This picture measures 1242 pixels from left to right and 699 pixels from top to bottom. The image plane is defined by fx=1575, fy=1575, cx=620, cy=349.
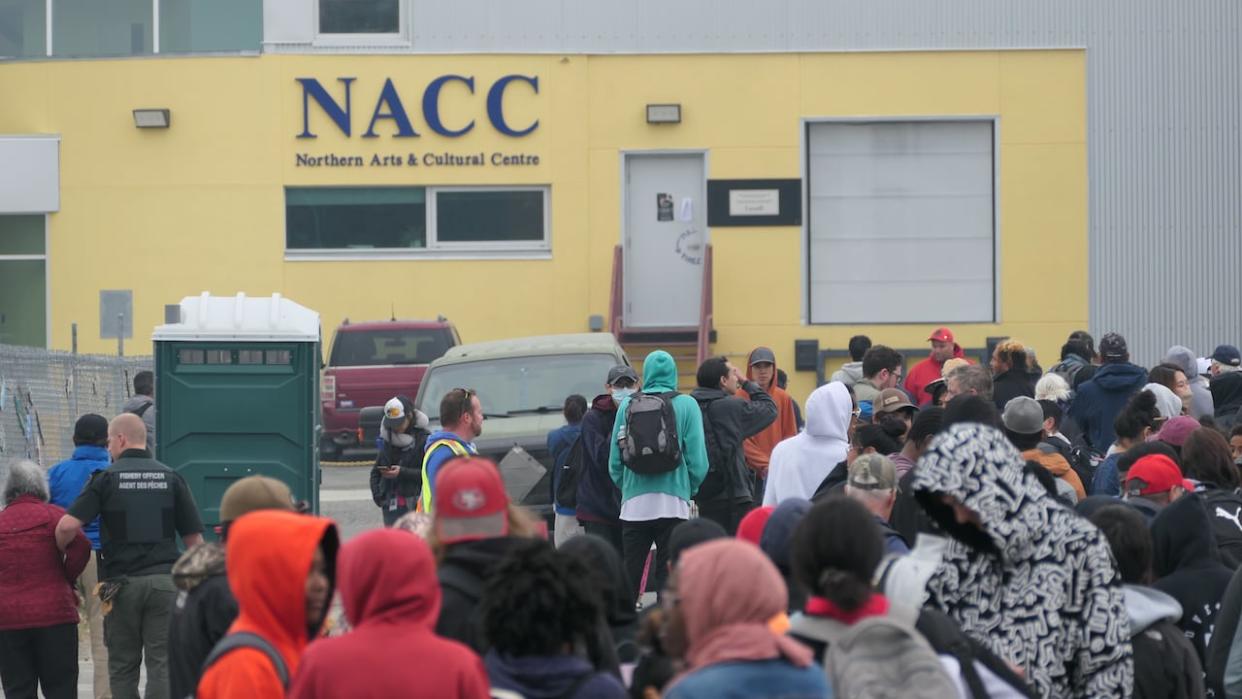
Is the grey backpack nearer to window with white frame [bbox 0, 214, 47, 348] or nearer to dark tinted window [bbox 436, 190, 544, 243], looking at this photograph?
dark tinted window [bbox 436, 190, 544, 243]

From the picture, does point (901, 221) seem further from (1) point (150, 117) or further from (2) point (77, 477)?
(2) point (77, 477)

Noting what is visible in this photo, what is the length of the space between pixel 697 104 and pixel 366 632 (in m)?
18.7

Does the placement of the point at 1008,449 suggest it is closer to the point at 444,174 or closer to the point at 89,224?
the point at 444,174

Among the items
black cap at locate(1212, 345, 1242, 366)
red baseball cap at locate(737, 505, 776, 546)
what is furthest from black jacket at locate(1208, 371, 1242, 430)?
red baseball cap at locate(737, 505, 776, 546)

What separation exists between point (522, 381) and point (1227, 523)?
7.80m

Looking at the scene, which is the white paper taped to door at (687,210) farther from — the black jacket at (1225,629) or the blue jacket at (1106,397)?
the black jacket at (1225,629)

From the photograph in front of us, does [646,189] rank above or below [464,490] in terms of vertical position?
above

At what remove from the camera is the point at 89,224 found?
2233cm

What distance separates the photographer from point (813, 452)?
8.35 meters

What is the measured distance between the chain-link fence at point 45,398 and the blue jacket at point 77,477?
13.7 ft

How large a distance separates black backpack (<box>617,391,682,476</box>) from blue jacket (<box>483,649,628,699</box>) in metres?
5.15

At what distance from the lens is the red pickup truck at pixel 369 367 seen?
1995cm

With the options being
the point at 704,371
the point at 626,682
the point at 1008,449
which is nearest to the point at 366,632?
the point at 626,682

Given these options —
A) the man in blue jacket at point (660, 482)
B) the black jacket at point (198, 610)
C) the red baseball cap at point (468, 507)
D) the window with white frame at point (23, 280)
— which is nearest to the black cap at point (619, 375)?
the man in blue jacket at point (660, 482)
